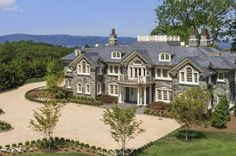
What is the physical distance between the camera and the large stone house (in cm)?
5319

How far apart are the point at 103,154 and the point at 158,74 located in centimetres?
2373

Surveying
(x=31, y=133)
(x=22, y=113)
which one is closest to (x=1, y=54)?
(x=22, y=113)

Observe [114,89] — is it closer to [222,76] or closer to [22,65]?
[222,76]

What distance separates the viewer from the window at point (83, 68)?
6493 centimetres

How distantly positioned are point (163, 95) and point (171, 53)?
6.17 metres

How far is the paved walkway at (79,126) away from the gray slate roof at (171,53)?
9089 mm

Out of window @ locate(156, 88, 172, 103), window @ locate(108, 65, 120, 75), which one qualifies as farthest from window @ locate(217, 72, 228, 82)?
window @ locate(108, 65, 120, 75)

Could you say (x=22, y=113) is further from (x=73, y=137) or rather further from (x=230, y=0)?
(x=230, y=0)

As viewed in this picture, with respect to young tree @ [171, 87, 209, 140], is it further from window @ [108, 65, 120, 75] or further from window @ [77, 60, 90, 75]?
window @ [77, 60, 90, 75]

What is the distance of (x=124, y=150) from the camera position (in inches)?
1497

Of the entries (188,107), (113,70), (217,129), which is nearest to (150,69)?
(113,70)

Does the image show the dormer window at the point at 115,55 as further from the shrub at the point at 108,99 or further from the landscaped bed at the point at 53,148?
the landscaped bed at the point at 53,148

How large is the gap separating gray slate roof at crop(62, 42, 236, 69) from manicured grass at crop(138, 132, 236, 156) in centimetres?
1285

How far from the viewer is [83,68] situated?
215 feet
